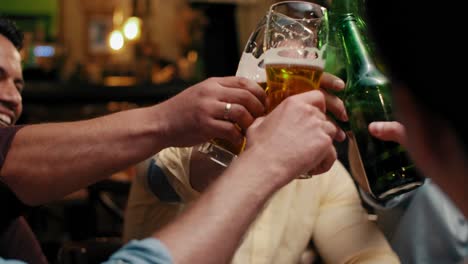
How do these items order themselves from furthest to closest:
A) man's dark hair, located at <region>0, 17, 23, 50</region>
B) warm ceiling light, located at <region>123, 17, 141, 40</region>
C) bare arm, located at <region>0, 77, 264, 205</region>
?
1. warm ceiling light, located at <region>123, 17, 141, 40</region>
2. man's dark hair, located at <region>0, 17, 23, 50</region>
3. bare arm, located at <region>0, 77, 264, 205</region>

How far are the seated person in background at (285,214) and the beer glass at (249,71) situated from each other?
6.2 inches

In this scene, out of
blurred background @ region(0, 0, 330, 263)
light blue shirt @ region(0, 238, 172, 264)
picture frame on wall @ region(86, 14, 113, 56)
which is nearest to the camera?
light blue shirt @ region(0, 238, 172, 264)

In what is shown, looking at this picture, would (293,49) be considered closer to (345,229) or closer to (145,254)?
(145,254)

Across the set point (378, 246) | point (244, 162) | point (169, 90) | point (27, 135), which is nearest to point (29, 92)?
point (169, 90)

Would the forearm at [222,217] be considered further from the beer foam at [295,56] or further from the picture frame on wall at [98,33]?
the picture frame on wall at [98,33]

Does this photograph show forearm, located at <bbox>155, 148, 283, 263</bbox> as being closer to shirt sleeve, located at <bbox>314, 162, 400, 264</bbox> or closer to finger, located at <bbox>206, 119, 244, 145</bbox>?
finger, located at <bbox>206, 119, 244, 145</bbox>

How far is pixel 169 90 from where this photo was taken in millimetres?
4242

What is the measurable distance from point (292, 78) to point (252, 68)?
16 centimetres

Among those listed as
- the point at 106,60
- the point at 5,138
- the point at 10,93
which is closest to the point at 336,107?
the point at 5,138

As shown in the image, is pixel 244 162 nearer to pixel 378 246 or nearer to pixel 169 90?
pixel 378 246

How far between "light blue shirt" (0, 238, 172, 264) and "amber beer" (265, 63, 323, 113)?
280 millimetres

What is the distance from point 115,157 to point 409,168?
491 millimetres

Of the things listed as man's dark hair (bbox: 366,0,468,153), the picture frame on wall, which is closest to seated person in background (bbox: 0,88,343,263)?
man's dark hair (bbox: 366,0,468,153)

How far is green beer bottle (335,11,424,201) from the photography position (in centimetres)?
96
